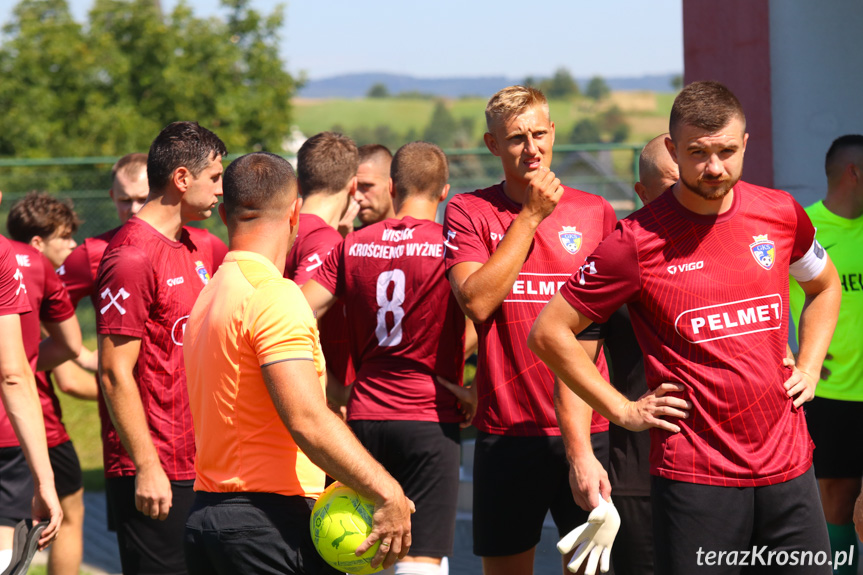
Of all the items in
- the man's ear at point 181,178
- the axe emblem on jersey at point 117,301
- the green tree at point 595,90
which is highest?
the man's ear at point 181,178

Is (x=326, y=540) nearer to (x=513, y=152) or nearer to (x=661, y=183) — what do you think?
(x=513, y=152)

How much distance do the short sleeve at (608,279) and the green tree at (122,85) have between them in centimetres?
2032

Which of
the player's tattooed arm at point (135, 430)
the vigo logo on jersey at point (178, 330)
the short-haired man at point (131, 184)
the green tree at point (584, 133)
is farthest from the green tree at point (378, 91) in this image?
the player's tattooed arm at point (135, 430)

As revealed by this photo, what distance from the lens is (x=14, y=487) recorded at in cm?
456

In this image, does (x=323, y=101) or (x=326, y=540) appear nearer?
(x=326, y=540)

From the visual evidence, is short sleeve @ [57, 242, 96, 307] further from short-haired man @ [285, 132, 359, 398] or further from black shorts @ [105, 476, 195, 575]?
black shorts @ [105, 476, 195, 575]

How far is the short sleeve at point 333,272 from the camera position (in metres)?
4.94

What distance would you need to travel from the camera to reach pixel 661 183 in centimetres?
450

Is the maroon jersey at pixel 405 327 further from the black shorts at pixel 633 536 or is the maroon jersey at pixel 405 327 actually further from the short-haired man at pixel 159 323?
the black shorts at pixel 633 536

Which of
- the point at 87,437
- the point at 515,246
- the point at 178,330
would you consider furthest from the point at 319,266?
the point at 87,437

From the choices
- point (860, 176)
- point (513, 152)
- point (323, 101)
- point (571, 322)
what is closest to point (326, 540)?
point (571, 322)

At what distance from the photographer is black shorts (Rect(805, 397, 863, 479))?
5.61 m

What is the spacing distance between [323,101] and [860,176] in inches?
4168

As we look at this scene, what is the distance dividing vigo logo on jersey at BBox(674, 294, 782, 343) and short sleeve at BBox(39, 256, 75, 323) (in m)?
3.17
